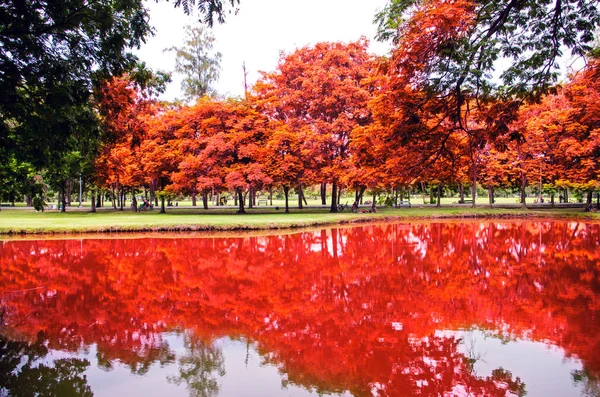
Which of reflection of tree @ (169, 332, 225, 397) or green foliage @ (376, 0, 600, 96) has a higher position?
green foliage @ (376, 0, 600, 96)

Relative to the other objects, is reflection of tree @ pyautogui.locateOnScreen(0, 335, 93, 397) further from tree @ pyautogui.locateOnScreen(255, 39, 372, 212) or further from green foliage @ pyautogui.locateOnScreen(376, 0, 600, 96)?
tree @ pyautogui.locateOnScreen(255, 39, 372, 212)

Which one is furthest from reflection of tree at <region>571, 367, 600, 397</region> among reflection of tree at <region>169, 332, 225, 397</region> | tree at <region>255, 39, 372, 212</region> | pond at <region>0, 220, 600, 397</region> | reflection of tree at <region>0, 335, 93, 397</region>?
tree at <region>255, 39, 372, 212</region>

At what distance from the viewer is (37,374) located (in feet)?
19.0

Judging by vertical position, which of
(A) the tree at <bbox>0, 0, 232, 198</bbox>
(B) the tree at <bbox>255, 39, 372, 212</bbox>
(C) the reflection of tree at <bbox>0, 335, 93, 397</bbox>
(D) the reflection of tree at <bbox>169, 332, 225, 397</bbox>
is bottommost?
(D) the reflection of tree at <bbox>169, 332, 225, 397</bbox>

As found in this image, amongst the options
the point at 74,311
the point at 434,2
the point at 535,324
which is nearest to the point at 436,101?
the point at 434,2

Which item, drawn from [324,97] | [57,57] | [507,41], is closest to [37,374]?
[57,57]

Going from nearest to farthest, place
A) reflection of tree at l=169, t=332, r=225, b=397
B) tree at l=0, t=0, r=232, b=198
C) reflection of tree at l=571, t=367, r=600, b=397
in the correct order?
reflection of tree at l=571, t=367, r=600, b=397 → reflection of tree at l=169, t=332, r=225, b=397 → tree at l=0, t=0, r=232, b=198

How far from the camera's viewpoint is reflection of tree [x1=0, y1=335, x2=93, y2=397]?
5.38 m

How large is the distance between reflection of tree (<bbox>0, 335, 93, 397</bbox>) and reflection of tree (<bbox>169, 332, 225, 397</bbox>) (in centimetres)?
121

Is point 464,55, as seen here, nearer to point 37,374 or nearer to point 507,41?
point 507,41

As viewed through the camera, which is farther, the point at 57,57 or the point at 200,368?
the point at 57,57

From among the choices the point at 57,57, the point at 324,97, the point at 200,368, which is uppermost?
the point at 324,97

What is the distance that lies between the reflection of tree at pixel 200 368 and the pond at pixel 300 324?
0.09ft

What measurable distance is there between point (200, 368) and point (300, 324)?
89.3 inches
